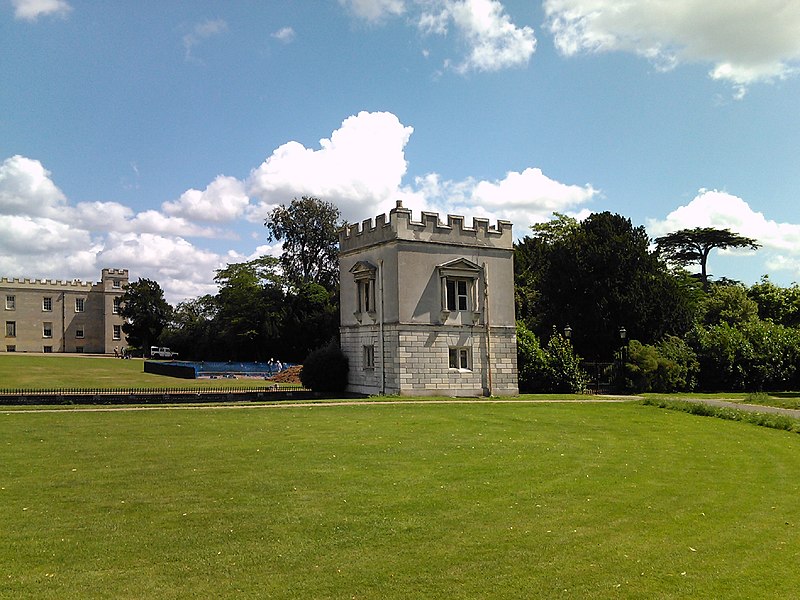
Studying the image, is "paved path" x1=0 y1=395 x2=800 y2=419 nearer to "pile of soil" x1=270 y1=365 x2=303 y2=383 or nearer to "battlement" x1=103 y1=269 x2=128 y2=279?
"pile of soil" x1=270 y1=365 x2=303 y2=383

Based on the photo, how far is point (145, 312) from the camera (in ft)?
291

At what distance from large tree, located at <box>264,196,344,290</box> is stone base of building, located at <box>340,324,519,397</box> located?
1375 inches

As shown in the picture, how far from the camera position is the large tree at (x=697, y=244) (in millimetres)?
72500

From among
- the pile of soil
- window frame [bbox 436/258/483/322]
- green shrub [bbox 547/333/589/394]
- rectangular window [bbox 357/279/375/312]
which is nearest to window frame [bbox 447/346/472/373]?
window frame [bbox 436/258/483/322]

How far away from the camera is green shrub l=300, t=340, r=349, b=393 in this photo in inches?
1396

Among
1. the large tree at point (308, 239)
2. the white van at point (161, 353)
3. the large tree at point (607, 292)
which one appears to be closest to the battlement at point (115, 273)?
the white van at point (161, 353)

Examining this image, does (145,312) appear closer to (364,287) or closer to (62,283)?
(62,283)

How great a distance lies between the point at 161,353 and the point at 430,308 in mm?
57676

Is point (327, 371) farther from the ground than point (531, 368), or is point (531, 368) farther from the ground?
point (327, 371)

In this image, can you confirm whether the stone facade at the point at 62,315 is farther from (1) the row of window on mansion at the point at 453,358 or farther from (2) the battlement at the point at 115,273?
(1) the row of window on mansion at the point at 453,358

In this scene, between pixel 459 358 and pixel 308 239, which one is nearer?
pixel 459 358

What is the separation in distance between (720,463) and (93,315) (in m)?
104

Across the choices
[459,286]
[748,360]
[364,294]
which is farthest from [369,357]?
[748,360]

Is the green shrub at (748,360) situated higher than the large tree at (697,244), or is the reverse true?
the large tree at (697,244)
